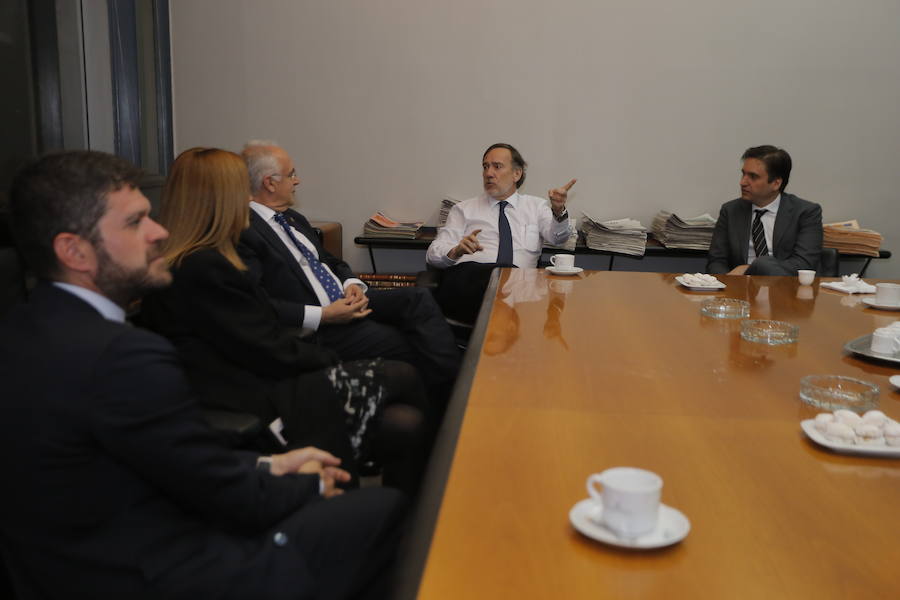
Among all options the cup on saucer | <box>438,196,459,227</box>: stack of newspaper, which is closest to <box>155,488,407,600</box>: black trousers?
the cup on saucer

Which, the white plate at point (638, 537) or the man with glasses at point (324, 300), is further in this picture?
the man with glasses at point (324, 300)

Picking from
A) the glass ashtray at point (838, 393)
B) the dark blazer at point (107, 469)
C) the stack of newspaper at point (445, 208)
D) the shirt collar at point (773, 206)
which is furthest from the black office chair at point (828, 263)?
the dark blazer at point (107, 469)

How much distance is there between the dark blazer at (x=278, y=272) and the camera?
259 cm

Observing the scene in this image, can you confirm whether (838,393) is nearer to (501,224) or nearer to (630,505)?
(630,505)

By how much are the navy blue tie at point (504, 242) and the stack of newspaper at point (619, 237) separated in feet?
2.30

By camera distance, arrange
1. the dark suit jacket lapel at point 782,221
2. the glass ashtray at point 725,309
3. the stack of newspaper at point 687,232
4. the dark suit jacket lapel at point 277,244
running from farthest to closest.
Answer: the stack of newspaper at point 687,232 < the dark suit jacket lapel at point 782,221 < the dark suit jacket lapel at point 277,244 < the glass ashtray at point 725,309

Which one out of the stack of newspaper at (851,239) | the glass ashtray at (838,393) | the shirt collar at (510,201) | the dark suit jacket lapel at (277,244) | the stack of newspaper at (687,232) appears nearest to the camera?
the glass ashtray at (838,393)

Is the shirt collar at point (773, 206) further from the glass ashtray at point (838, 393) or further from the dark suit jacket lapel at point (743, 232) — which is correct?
the glass ashtray at point (838, 393)

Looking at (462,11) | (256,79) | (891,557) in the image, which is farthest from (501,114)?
(891,557)

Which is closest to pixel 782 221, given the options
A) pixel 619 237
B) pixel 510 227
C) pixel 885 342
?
pixel 619 237

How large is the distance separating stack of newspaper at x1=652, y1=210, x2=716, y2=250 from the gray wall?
0.24 meters

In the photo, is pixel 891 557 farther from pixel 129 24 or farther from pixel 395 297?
pixel 129 24

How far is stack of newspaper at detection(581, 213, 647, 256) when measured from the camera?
445cm

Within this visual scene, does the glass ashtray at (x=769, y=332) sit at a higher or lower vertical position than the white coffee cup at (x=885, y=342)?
lower
